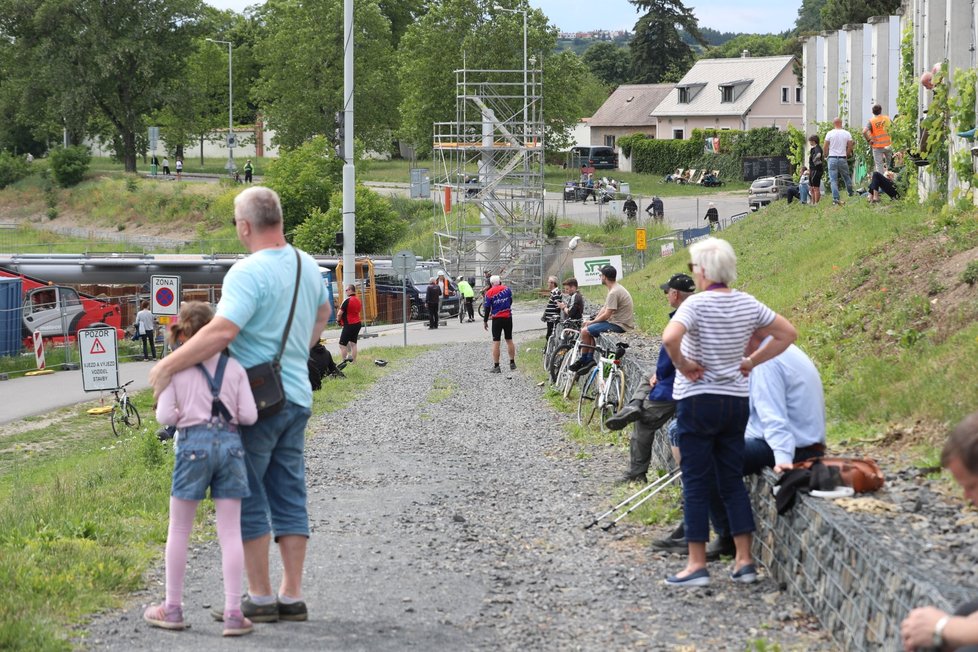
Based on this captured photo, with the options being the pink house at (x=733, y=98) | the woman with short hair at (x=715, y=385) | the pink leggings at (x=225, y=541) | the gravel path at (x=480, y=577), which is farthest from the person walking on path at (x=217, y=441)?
the pink house at (x=733, y=98)

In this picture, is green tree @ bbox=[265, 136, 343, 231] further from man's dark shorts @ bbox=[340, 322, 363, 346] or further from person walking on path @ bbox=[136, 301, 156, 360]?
man's dark shorts @ bbox=[340, 322, 363, 346]

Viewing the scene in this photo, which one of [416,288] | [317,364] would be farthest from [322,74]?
[317,364]

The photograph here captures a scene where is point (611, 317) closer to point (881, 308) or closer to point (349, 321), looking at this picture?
point (881, 308)

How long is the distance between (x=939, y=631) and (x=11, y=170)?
9718cm

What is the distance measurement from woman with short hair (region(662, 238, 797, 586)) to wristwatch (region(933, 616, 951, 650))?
8.97 feet

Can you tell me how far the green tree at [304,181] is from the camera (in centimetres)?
6719

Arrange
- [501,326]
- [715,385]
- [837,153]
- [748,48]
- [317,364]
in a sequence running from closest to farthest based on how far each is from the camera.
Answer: [715,385], [317,364], [501,326], [837,153], [748,48]

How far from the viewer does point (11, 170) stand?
A: 93.9m

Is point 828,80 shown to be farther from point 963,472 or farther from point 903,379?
point 963,472

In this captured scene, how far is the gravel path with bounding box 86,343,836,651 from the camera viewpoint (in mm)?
6395

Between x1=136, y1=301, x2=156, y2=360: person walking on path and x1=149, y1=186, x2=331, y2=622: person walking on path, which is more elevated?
x1=149, y1=186, x2=331, y2=622: person walking on path

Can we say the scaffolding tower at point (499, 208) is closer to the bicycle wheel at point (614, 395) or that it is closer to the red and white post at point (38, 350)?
the red and white post at point (38, 350)

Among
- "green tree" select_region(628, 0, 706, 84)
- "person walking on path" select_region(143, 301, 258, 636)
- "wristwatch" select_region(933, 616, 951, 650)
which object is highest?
"green tree" select_region(628, 0, 706, 84)

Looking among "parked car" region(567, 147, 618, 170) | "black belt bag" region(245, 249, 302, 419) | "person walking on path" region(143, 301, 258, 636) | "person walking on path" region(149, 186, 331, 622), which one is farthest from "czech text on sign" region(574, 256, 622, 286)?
"parked car" region(567, 147, 618, 170)
